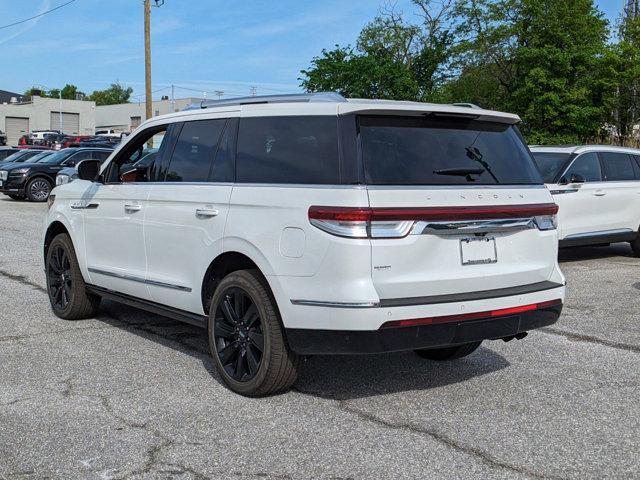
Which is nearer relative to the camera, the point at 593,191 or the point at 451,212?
the point at 451,212

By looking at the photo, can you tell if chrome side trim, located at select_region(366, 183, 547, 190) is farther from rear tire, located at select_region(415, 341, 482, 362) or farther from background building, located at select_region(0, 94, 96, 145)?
background building, located at select_region(0, 94, 96, 145)

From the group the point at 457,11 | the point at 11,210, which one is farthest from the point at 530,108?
the point at 11,210

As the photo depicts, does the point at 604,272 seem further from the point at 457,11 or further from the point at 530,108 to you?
the point at 457,11

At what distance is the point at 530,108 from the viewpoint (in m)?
34.9

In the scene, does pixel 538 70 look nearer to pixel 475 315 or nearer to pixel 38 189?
pixel 38 189

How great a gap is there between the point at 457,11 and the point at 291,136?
1568 inches

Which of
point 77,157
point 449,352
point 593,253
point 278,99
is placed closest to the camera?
point 278,99

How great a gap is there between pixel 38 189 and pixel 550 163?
17.0 metres

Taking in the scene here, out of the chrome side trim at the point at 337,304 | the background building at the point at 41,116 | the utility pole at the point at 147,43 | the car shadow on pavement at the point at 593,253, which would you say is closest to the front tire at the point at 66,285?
the chrome side trim at the point at 337,304

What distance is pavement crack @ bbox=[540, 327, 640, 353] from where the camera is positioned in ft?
20.5

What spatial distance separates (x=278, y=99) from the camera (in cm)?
493

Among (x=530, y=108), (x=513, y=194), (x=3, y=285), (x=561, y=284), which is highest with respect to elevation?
(x=530, y=108)

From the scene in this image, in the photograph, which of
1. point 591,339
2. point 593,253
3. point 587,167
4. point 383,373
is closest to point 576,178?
point 587,167

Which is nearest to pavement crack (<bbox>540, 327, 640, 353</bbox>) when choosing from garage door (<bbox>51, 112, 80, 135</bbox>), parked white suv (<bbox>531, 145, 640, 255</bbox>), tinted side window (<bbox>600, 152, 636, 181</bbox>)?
parked white suv (<bbox>531, 145, 640, 255</bbox>)
